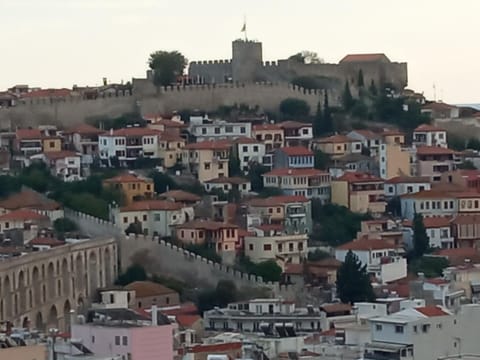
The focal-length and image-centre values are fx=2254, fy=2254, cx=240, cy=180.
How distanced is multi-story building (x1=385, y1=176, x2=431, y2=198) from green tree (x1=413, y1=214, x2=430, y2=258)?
12.3ft

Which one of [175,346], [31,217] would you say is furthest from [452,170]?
[175,346]

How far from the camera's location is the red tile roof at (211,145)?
47594 millimetres

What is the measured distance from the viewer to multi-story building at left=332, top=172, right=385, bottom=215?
46219 mm

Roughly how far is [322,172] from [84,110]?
24.9ft

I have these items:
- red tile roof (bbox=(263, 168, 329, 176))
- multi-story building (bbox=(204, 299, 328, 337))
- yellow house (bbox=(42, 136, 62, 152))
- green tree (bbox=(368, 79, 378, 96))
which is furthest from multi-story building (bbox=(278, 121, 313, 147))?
multi-story building (bbox=(204, 299, 328, 337))

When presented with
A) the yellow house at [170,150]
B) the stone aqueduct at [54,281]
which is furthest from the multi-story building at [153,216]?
the yellow house at [170,150]

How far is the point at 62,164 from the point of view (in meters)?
47.2

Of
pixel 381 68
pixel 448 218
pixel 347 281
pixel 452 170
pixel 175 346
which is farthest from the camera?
pixel 381 68

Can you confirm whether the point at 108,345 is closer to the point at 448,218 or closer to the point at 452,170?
the point at 448,218

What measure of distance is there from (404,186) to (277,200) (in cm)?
399

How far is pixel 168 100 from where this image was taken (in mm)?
53875

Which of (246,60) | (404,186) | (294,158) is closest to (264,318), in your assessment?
(404,186)

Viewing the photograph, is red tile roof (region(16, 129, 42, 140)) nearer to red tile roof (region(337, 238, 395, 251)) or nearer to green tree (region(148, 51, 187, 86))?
green tree (region(148, 51, 187, 86))

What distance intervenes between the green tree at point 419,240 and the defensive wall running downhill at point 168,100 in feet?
36.4
